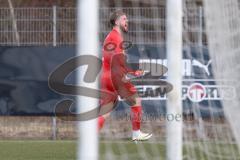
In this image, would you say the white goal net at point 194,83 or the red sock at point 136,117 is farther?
the red sock at point 136,117

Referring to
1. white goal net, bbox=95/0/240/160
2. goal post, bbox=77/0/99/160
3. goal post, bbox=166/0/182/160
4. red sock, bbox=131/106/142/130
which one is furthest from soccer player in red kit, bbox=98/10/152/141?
goal post, bbox=77/0/99/160

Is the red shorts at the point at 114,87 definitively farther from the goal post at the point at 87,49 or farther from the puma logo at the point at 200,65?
the goal post at the point at 87,49

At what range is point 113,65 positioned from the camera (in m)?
9.44

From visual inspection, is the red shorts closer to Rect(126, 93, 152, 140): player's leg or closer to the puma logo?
Rect(126, 93, 152, 140): player's leg

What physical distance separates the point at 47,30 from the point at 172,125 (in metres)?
7.25

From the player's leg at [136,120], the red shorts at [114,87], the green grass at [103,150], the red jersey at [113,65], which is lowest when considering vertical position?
the green grass at [103,150]

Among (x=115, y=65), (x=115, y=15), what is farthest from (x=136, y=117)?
(x=115, y=15)

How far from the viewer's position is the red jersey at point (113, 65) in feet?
30.7

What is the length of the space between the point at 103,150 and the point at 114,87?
3.59m

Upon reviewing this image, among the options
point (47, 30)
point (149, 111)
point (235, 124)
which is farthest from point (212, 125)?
point (47, 30)

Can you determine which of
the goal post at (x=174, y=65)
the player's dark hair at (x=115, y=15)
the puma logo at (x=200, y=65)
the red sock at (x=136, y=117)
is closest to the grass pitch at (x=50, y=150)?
the red sock at (x=136, y=117)

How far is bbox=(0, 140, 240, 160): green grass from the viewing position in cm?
668

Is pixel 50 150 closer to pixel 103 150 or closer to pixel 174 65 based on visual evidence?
pixel 103 150

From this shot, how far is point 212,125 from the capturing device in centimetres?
1028
